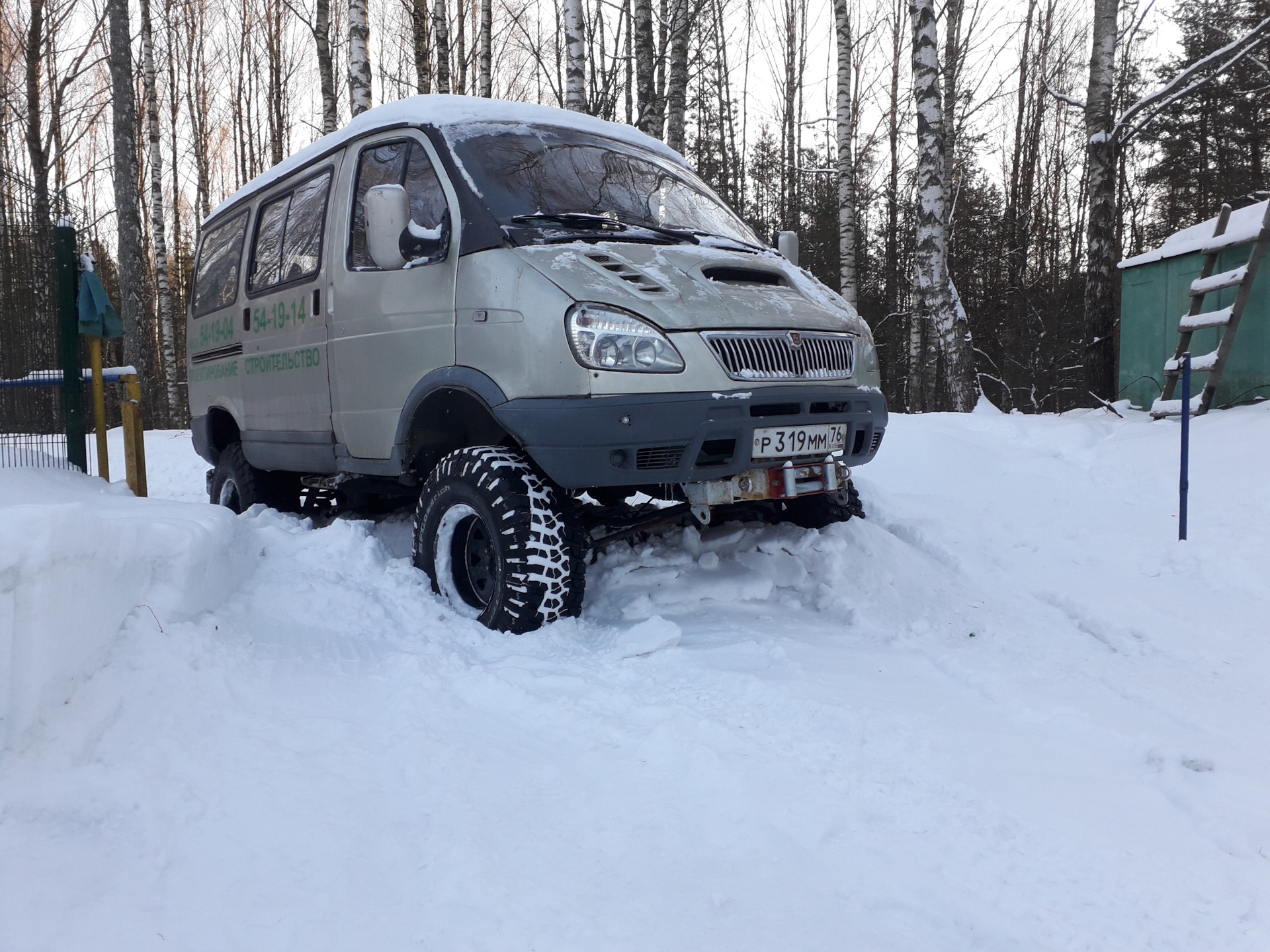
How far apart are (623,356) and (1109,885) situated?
6.95 feet

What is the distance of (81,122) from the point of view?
23.8 meters

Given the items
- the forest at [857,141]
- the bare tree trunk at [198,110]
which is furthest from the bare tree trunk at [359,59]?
the bare tree trunk at [198,110]

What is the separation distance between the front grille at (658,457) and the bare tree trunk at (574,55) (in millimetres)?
7703

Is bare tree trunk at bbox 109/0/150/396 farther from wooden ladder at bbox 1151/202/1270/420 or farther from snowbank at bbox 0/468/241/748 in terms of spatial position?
wooden ladder at bbox 1151/202/1270/420

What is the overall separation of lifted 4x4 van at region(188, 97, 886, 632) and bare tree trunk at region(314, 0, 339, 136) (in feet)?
35.3

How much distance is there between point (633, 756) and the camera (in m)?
2.38

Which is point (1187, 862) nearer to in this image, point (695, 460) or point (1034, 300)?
point (695, 460)

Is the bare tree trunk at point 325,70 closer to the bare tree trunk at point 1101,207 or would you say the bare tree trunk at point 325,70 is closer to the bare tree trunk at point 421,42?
the bare tree trunk at point 421,42

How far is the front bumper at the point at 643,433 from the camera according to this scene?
10.2 ft

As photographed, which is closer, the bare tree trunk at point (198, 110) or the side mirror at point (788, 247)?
the side mirror at point (788, 247)

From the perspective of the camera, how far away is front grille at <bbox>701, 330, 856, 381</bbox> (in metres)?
3.25

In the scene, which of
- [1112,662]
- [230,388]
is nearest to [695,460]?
[1112,662]

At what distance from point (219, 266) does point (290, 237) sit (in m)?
1.25

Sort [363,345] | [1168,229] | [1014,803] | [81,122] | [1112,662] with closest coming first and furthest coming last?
[1014,803] < [1112,662] < [363,345] < [1168,229] < [81,122]
